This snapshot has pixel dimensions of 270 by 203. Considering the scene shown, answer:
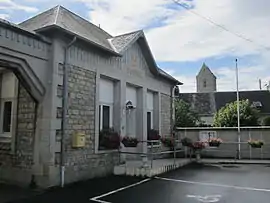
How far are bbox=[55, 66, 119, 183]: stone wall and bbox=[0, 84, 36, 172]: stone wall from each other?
88 cm

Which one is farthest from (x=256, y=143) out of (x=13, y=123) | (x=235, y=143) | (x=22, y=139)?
(x=13, y=123)

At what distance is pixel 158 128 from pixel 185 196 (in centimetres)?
781

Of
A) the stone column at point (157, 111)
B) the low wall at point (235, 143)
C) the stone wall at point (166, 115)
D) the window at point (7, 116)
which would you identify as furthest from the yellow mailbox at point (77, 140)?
the low wall at point (235, 143)

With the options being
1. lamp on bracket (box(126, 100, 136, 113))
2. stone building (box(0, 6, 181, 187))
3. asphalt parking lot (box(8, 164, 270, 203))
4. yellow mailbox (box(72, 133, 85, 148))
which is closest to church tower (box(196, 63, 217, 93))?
lamp on bracket (box(126, 100, 136, 113))

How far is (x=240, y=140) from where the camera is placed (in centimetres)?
1673

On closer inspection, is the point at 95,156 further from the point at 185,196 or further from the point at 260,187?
the point at 260,187

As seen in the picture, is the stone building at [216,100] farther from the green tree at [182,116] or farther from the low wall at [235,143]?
the low wall at [235,143]

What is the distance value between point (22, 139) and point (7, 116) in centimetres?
156

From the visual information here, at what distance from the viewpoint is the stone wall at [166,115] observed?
15816 mm

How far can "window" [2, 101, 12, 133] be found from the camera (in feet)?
33.7

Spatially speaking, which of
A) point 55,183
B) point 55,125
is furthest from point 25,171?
point 55,125

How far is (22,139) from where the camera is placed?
923cm

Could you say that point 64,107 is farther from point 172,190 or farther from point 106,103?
point 172,190

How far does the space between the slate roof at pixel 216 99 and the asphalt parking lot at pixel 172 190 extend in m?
35.6
